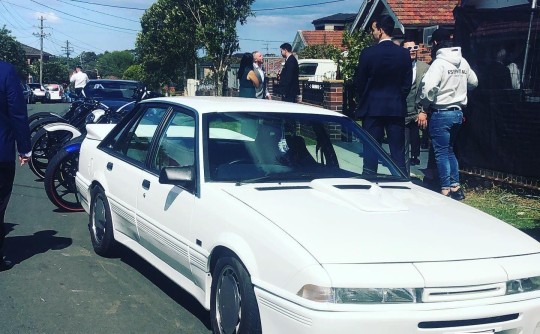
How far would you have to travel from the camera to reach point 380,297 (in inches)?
124

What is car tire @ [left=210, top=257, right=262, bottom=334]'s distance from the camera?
3506 millimetres

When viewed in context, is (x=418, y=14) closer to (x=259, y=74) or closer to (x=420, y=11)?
(x=420, y=11)

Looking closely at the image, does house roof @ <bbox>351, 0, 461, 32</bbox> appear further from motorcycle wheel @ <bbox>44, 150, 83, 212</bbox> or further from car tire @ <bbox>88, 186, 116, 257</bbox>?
car tire @ <bbox>88, 186, 116, 257</bbox>

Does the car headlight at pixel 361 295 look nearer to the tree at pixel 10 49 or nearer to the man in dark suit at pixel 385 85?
the man in dark suit at pixel 385 85

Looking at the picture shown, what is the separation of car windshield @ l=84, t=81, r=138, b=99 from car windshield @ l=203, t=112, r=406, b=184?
1090 centimetres

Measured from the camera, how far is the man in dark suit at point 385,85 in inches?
277

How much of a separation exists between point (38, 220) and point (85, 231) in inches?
30.8

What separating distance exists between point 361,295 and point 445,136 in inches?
189

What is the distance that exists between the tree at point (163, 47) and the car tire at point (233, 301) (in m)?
22.9

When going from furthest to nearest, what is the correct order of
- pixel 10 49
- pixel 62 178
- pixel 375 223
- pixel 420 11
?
pixel 10 49
pixel 420 11
pixel 62 178
pixel 375 223

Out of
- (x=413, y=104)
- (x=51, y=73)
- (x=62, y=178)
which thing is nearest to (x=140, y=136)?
(x=62, y=178)

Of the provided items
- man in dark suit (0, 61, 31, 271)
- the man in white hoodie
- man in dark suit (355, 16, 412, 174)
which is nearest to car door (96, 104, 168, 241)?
man in dark suit (0, 61, 31, 271)

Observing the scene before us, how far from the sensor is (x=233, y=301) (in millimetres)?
3721

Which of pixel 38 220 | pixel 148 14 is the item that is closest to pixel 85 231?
pixel 38 220
